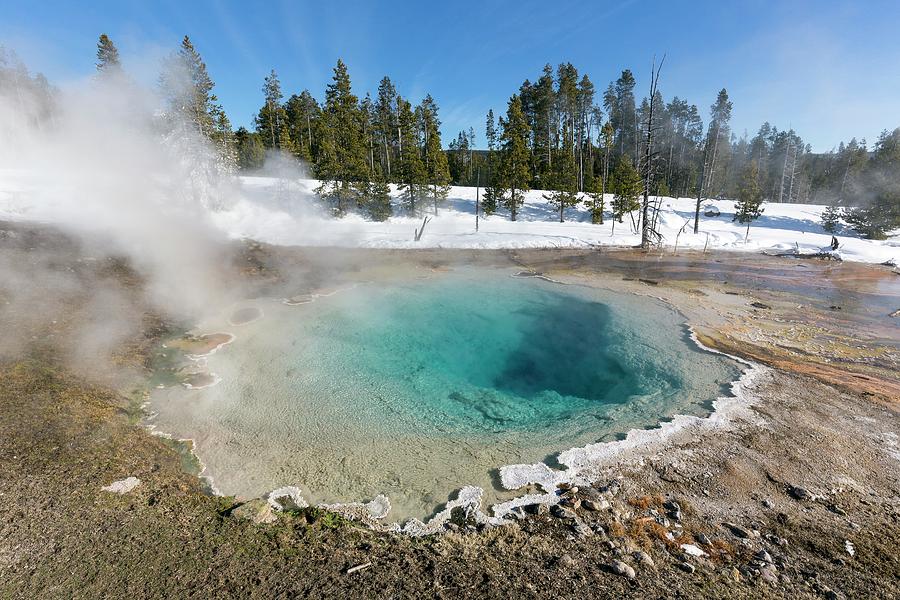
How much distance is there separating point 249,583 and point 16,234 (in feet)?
62.7

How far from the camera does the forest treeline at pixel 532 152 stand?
27.1 meters

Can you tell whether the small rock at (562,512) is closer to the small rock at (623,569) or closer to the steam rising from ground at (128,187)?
the small rock at (623,569)

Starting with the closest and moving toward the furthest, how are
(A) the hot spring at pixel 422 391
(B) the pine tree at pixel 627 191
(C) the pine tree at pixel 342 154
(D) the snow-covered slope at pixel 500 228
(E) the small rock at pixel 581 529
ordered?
1. (E) the small rock at pixel 581 529
2. (A) the hot spring at pixel 422 391
3. (D) the snow-covered slope at pixel 500 228
4. (C) the pine tree at pixel 342 154
5. (B) the pine tree at pixel 627 191

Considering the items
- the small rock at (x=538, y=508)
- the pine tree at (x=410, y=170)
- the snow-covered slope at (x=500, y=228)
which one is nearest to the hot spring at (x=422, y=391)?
the small rock at (x=538, y=508)

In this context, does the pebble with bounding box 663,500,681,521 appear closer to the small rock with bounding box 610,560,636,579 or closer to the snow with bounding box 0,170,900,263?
the small rock with bounding box 610,560,636,579

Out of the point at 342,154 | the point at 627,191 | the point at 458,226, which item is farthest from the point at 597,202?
the point at 342,154

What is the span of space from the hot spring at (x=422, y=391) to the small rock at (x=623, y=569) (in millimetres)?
1350

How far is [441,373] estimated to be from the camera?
823cm

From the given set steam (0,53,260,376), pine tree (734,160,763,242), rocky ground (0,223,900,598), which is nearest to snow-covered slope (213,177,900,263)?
pine tree (734,160,763,242)

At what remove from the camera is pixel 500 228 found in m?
28.2

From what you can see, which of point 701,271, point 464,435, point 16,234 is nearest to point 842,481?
point 464,435

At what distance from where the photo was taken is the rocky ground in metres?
3.16

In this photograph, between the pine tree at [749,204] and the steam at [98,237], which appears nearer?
the steam at [98,237]

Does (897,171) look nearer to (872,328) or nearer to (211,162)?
→ (872,328)
